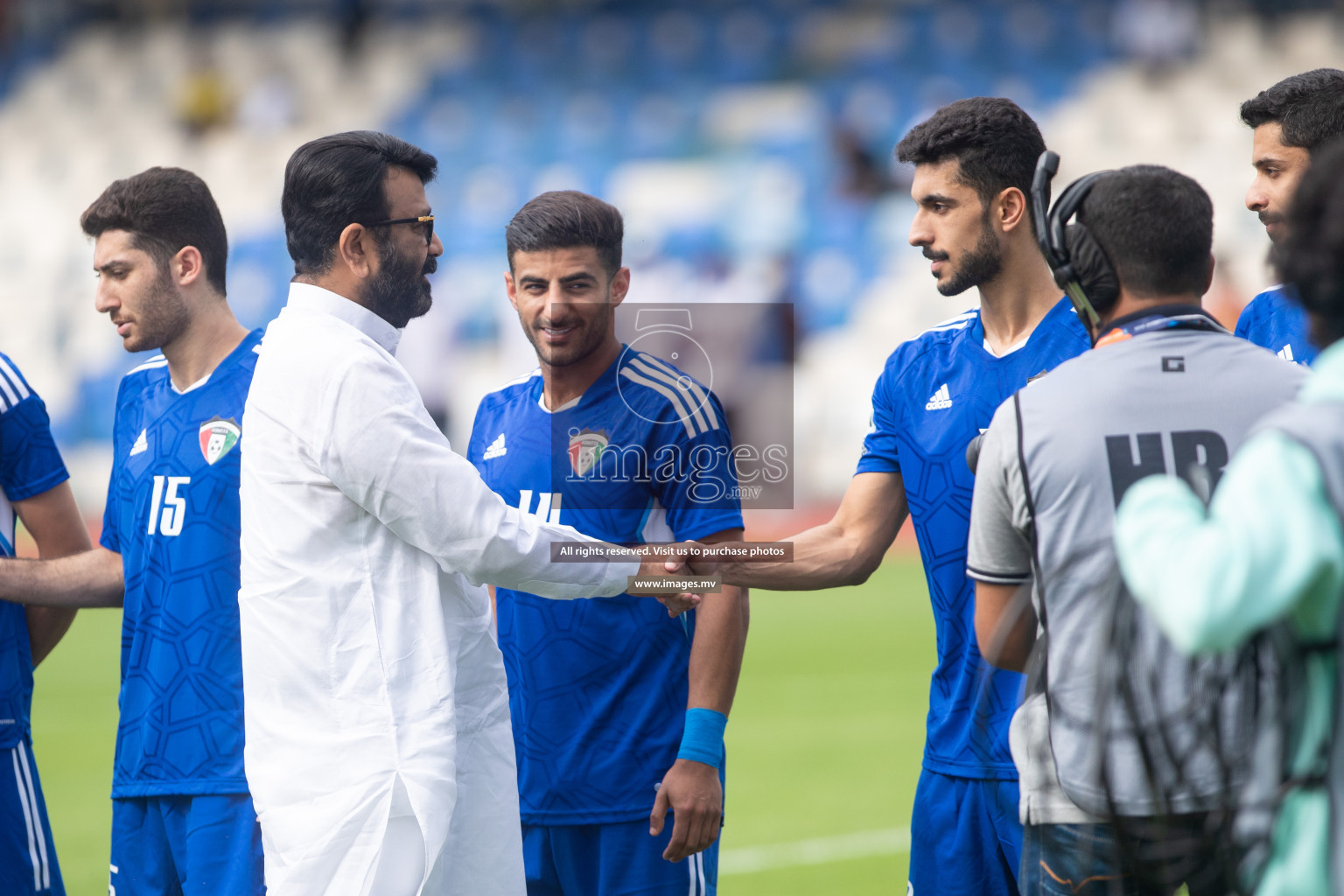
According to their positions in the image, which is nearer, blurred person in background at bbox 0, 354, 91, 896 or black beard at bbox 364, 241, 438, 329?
black beard at bbox 364, 241, 438, 329

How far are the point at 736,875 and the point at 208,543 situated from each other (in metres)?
3.52

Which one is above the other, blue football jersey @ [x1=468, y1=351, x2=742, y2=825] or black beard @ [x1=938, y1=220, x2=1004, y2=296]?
black beard @ [x1=938, y1=220, x2=1004, y2=296]

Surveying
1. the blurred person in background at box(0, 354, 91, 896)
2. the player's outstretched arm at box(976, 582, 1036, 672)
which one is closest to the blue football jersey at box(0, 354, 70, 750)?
the blurred person in background at box(0, 354, 91, 896)

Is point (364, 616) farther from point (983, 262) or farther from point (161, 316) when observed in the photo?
point (983, 262)

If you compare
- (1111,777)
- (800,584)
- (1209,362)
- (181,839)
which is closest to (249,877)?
(181,839)

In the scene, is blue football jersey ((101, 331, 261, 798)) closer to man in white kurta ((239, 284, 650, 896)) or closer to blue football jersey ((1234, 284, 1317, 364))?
man in white kurta ((239, 284, 650, 896))

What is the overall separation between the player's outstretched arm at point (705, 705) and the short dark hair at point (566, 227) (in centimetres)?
80

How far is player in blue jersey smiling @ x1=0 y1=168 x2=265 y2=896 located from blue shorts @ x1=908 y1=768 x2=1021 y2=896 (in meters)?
1.66

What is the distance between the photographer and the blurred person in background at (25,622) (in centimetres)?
359

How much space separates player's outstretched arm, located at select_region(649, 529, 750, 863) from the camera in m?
3.15

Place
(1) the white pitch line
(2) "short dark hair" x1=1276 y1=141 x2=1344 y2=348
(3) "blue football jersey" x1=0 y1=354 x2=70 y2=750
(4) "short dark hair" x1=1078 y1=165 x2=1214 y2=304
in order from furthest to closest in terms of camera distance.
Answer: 1. (1) the white pitch line
2. (3) "blue football jersey" x1=0 y1=354 x2=70 y2=750
3. (4) "short dark hair" x1=1078 y1=165 x2=1214 y2=304
4. (2) "short dark hair" x1=1276 y1=141 x2=1344 y2=348

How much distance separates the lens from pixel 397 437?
2791mm

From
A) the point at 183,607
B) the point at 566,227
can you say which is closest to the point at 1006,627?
the point at 566,227

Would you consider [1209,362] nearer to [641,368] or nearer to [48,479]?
[641,368]
